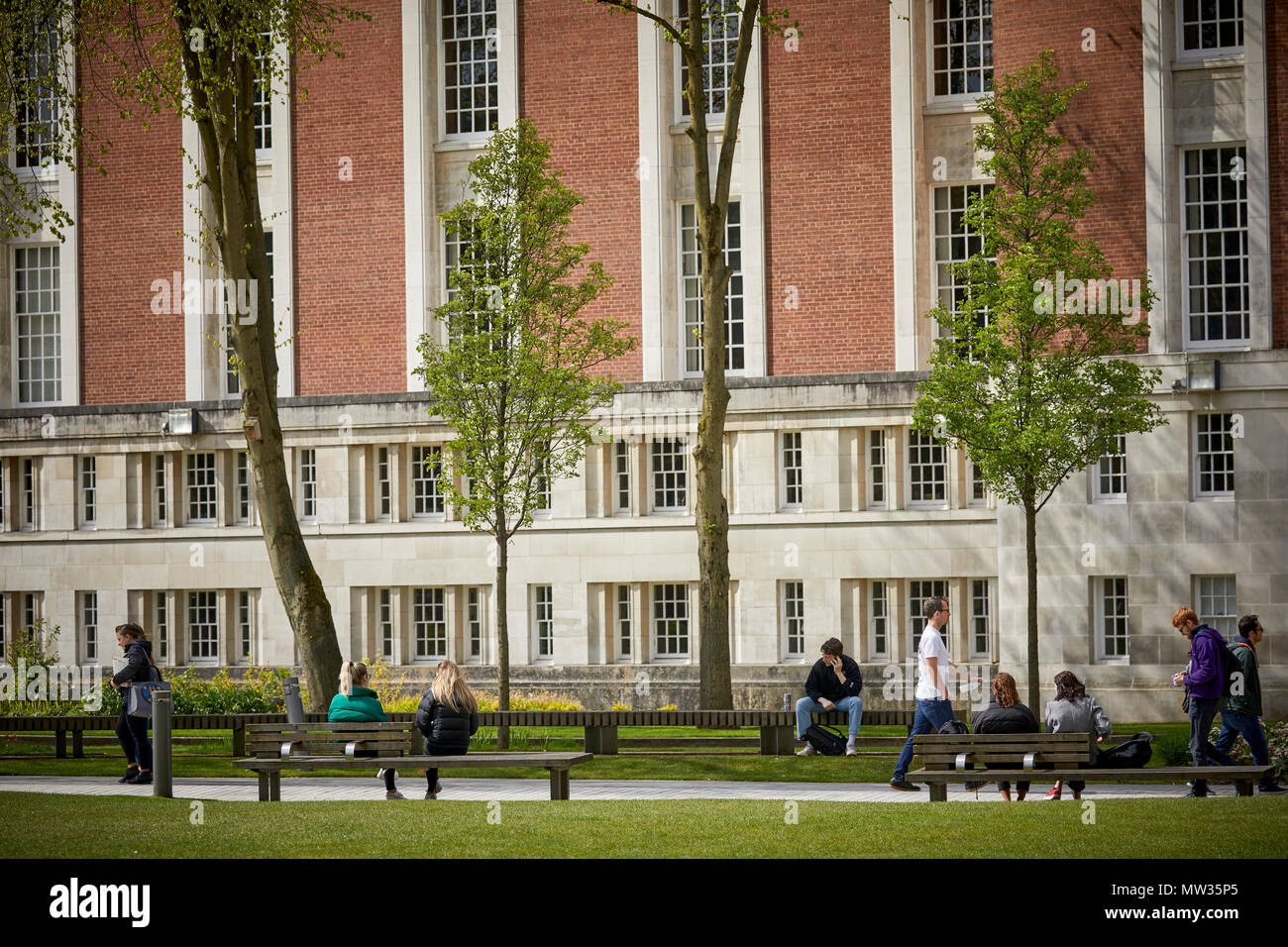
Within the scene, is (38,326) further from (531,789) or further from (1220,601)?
(1220,601)

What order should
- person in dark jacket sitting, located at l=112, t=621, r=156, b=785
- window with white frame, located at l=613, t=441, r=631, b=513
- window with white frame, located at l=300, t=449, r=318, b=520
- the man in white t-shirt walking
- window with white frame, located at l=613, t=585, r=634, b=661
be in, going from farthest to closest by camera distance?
window with white frame, located at l=300, t=449, r=318, b=520 → window with white frame, located at l=613, t=441, r=631, b=513 → window with white frame, located at l=613, t=585, r=634, b=661 → person in dark jacket sitting, located at l=112, t=621, r=156, b=785 → the man in white t-shirt walking

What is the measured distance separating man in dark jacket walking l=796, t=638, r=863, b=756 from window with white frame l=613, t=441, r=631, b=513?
12.4 m

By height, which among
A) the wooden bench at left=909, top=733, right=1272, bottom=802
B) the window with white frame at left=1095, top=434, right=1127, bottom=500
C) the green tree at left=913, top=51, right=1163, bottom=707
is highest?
the green tree at left=913, top=51, right=1163, bottom=707

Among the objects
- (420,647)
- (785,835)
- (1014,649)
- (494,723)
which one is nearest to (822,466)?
(1014,649)

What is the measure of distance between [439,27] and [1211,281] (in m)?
16.1

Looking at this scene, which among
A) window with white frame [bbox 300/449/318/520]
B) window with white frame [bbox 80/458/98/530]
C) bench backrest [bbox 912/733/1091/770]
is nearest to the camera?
bench backrest [bbox 912/733/1091/770]

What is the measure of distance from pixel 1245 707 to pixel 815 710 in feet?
18.9

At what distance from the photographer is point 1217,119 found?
93.7 ft

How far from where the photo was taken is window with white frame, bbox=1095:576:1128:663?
28.9 meters

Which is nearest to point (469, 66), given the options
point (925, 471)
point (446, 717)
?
point (925, 471)

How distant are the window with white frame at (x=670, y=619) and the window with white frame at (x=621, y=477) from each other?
1710 mm

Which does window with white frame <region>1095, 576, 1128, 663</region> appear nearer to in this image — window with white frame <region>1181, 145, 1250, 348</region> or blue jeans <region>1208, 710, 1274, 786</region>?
window with white frame <region>1181, 145, 1250, 348</region>

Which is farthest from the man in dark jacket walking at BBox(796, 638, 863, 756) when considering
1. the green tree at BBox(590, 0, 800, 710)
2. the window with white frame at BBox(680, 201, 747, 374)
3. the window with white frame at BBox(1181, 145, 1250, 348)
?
the window with white frame at BBox(680, 201, 747, 374)
